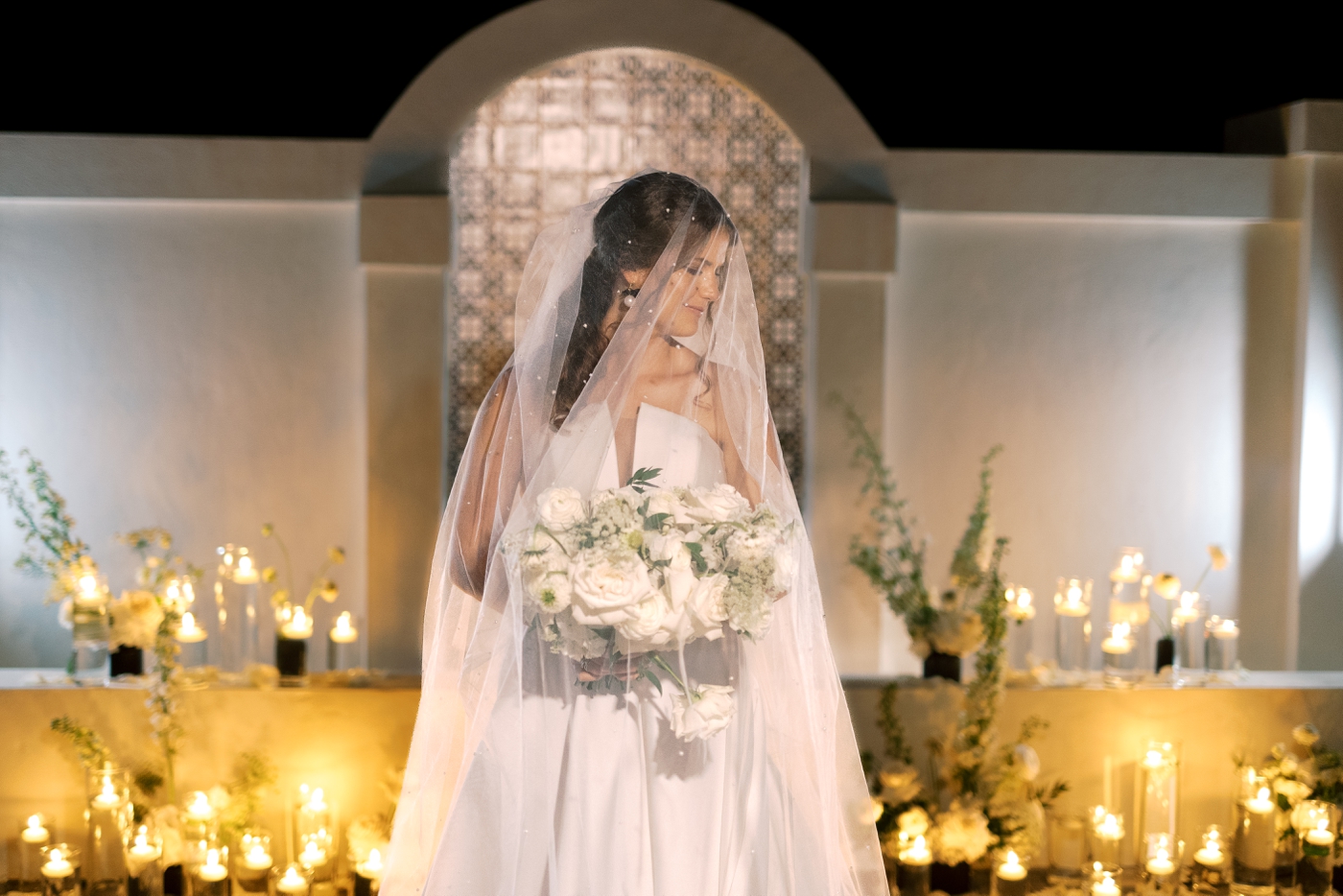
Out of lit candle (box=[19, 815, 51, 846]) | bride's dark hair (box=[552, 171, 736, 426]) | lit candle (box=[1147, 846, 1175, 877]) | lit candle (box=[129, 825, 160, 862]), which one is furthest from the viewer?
lit candle (box=[1147, 846, 1175, 877])

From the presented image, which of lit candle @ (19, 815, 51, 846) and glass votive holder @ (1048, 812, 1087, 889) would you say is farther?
glass votive holder @ (1048, 812, 1087, 889)

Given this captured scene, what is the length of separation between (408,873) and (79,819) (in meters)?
2.07

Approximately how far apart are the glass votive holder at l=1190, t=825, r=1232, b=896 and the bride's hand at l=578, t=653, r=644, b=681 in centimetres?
286

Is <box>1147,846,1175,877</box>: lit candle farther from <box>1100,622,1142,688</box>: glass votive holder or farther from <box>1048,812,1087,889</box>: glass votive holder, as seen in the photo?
<box>1100,622,1142,688</box>: glass votive holder

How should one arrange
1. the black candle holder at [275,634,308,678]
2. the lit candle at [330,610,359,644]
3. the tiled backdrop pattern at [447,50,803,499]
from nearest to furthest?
the black candle holder at [275,634,308,678]
the lit candle at [330,610,359,644]
the tiled backdrop pattern at [447,50,803,499]

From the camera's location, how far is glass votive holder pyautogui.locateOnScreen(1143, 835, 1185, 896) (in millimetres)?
3893

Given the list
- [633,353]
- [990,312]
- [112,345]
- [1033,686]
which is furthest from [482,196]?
[1033,686]

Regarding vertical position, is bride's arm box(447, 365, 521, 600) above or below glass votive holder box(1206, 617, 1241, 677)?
above

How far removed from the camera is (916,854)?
3.78 m

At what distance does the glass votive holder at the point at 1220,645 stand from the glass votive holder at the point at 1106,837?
2.74 feet


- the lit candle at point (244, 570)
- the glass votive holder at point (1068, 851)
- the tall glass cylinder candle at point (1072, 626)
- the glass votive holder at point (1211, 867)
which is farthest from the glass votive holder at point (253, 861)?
the glass votive holder at point (1211, 867)

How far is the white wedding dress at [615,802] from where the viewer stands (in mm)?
2230

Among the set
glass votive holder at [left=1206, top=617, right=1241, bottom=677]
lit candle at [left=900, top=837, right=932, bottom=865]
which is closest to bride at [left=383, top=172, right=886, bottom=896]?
lit candle at [left=900, top=837, right=932, bottom=865]

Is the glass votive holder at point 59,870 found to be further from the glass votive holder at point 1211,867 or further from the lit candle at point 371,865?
the glass votive holder at point 1211,867
